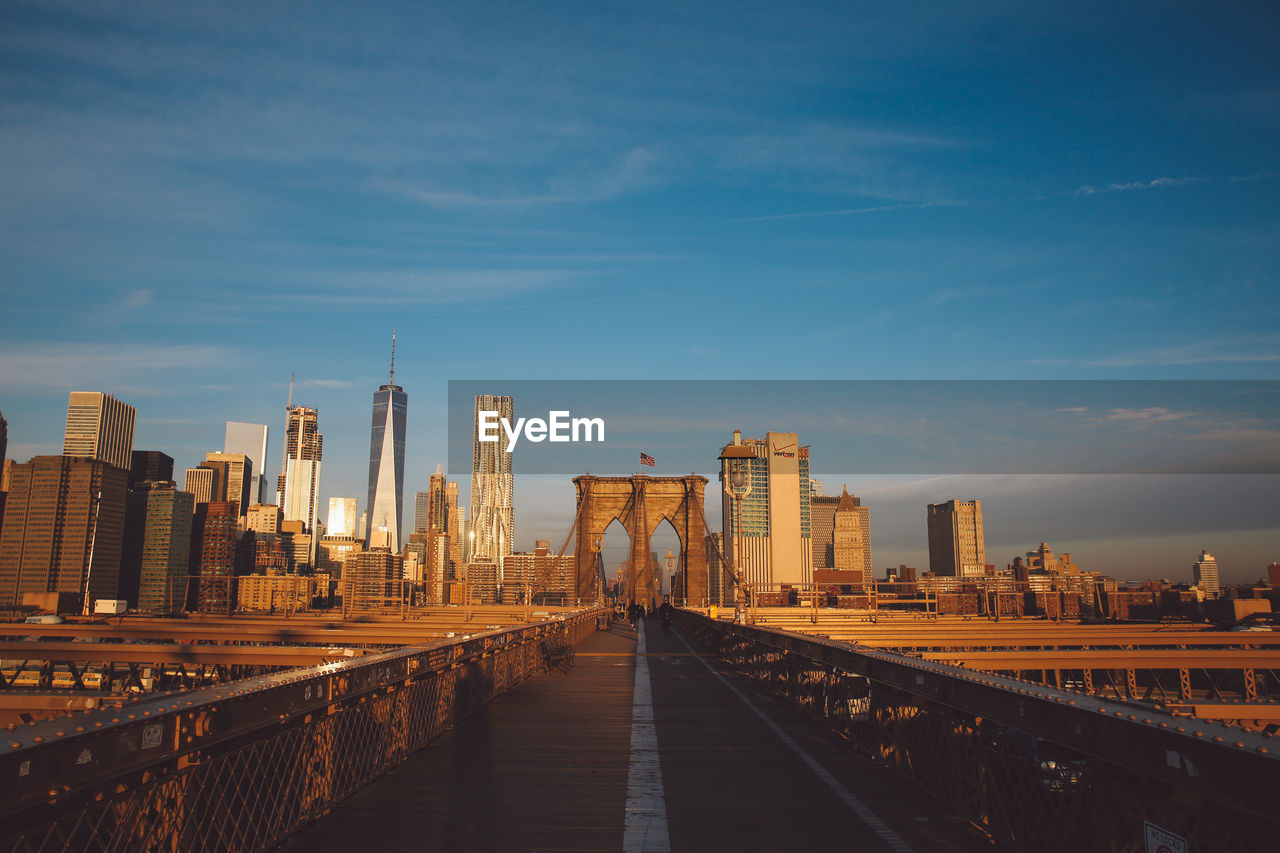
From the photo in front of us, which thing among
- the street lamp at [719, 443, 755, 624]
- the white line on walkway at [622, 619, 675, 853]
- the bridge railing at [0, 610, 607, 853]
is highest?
the street lamp at [719, 443, 755, 624]

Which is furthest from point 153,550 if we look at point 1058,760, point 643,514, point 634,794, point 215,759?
point 1058,760

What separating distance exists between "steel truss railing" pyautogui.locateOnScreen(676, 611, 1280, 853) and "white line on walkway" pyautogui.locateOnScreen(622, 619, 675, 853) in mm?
1967

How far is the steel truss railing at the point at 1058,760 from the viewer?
3053mm

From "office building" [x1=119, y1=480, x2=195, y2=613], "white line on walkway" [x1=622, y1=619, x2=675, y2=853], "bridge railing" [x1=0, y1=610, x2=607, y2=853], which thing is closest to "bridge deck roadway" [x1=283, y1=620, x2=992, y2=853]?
"white line on walkway" [x1=622, y1=619, x2=675, y2=853]

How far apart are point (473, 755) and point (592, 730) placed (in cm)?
177

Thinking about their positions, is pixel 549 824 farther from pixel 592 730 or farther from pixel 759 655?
pixel 759 655

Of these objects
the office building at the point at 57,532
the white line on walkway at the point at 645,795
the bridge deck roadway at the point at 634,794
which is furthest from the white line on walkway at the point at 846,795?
the office building at the point at 57,532

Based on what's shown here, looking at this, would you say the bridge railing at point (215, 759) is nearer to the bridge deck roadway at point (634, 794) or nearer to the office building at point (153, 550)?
the bridge deck roadway at point (634, 794)

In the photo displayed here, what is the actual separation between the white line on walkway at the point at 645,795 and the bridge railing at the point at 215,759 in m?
2.04

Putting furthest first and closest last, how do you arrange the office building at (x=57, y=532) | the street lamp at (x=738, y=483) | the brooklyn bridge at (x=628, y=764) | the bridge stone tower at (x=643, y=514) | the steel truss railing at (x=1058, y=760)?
the office building at (x=57, y=532) → the bridge stone tower at (x=643, y=514) → the street lamp at (x=738, y=483) → the brooklyn bridge at (x=628, y=764) → the steel truss railing at (x=1058, y=760)

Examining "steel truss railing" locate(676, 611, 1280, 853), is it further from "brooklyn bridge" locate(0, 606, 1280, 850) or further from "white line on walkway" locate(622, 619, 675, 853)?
"white line on walkway" locate(622, 619, 675, 853)

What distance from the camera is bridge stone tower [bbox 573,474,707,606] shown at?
6303 centimetres

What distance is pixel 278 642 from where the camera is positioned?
18844 millimetres

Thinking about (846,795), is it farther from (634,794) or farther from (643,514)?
(643,514)
